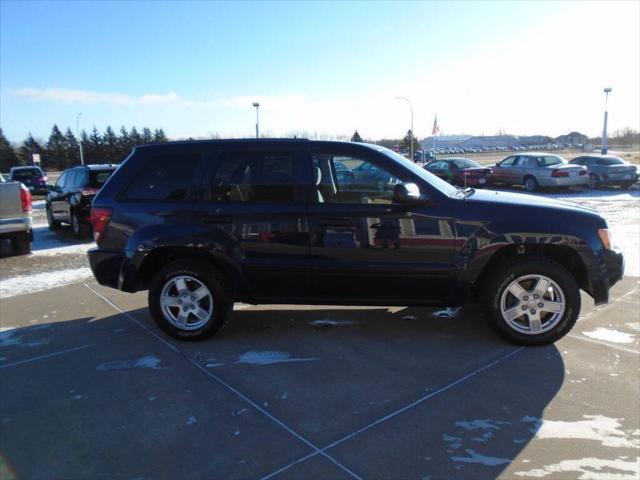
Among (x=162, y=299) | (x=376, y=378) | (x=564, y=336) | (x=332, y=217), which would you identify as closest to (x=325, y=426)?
(x=376, y=378)

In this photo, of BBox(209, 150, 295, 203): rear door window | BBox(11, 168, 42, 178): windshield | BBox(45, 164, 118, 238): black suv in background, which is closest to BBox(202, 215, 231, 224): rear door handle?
BBox(209, 150, 295, 203): rear door window

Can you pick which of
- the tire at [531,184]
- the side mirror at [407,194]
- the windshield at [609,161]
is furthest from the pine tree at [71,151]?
the side mirror at [407,194]

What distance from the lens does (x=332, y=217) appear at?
4.39 meters

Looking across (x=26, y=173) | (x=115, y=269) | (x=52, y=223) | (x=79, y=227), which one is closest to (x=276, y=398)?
(x=115, y=269)

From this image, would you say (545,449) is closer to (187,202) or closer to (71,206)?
(187,202)

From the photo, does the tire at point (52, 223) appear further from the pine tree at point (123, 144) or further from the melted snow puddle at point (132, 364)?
the pine tree at point (123, 144)

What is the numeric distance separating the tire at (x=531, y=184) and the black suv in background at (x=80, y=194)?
16009 mm

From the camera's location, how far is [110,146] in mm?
73625

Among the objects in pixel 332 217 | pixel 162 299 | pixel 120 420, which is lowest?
pixel 120 420

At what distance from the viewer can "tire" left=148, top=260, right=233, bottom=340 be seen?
4.62 metres

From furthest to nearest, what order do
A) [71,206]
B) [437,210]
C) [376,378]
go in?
[71,206] → [437,210] → [376,378]

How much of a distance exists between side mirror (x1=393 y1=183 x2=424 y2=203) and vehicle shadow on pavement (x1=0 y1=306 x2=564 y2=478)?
130 cm

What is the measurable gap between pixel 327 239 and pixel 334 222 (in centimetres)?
16

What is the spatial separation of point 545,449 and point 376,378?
128 centimetres
